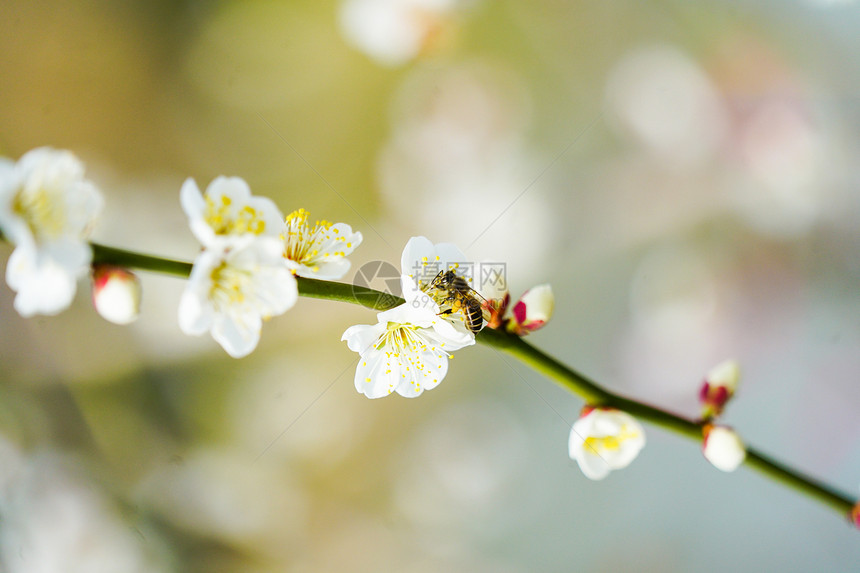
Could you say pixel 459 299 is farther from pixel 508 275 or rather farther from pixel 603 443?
pixel 508 275

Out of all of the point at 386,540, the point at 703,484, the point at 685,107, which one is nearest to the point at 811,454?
the point at 703,484

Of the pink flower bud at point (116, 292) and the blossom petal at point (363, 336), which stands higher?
the pink flower bud at point (116, 292)

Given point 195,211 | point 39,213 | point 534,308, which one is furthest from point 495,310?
point 39,213

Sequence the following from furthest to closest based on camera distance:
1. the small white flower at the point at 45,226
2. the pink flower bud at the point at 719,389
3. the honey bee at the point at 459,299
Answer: the pink flower bud at the point at 719,389, the honey bee at the point at 459,299, the small white flower at the point at 45,226

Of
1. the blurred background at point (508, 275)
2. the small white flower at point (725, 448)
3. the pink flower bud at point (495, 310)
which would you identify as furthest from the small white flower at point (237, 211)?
the blurred background at point (508, 275)

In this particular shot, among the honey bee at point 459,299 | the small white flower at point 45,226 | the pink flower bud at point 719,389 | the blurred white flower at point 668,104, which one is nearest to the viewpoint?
the small white flower at point 45,226

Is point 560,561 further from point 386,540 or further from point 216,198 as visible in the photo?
point 216,198

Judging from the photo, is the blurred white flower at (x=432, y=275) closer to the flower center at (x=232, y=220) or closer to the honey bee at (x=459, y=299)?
the honey bee at (x=459, y=299)
